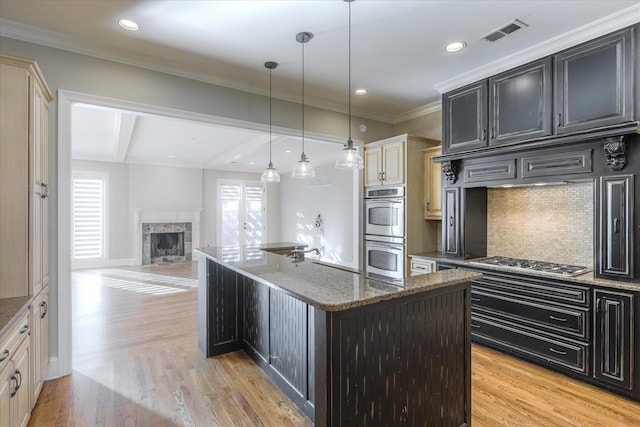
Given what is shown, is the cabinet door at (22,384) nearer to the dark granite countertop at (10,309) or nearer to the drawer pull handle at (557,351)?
the dark granite countertop at (10,309)

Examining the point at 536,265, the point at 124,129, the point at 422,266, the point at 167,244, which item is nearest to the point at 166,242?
the point at 167,244

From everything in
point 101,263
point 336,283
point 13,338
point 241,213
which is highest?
point 241,213

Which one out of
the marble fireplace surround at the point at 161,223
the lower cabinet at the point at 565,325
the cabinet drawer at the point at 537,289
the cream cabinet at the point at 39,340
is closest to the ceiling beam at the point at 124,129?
the marble fireplace surround at the point at 161,223

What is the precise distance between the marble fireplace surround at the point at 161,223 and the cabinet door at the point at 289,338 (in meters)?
7.23

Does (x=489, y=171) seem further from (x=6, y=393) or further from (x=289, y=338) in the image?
(x=6, y=393)

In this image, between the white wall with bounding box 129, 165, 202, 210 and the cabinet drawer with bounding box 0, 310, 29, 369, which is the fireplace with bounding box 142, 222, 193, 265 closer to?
the white wall with bounding box 129, 165, 202, 210

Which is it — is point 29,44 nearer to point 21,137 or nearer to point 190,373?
point 21,137

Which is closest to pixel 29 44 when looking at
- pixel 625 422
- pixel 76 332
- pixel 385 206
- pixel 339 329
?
pixel 76 332

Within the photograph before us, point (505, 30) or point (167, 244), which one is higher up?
point (505, 30)

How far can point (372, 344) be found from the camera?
5.26 ft

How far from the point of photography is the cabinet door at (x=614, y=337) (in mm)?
2373

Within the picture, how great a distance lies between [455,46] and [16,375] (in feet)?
12.7

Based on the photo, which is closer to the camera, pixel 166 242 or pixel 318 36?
pixel 318 36

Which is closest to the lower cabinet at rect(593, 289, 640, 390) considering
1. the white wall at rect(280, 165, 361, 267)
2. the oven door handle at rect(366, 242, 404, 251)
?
the oven door handle at rect(366, 242, 404, 251)
